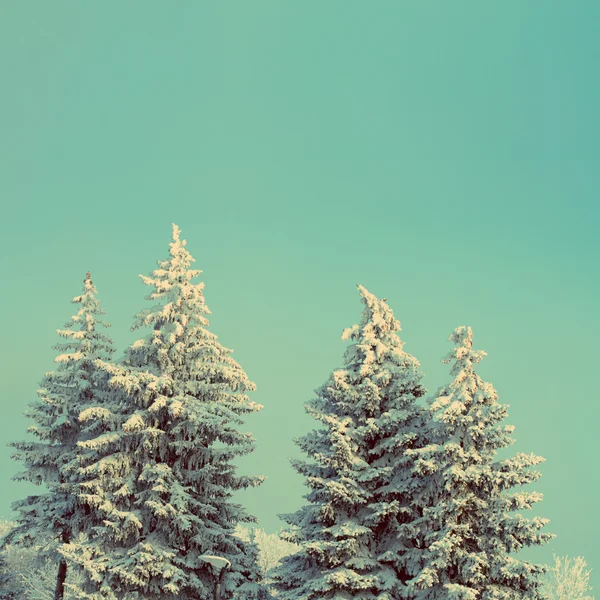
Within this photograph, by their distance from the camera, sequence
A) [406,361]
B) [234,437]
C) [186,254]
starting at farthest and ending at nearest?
[186,254] < [234,437] < [406,361]

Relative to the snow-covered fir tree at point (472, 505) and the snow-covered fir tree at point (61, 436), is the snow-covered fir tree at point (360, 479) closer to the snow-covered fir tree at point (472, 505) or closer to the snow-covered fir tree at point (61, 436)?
the snow-covered fir tree at point (472, 505)

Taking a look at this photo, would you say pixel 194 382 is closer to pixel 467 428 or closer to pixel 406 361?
pixel 406 361

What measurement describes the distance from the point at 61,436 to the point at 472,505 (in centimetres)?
1408

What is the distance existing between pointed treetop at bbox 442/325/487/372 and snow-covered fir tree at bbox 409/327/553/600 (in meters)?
0.03

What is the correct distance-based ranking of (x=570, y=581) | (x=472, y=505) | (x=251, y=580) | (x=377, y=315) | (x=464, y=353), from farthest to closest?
1. (x=570, y=581)
2. (x=251, y=580)
3. (x=377, y=315)
4. (x=464, y=353)
5. (x=472, y=505)

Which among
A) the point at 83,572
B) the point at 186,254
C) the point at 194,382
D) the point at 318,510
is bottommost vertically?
the point at 83,572

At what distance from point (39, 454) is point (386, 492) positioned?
12277mm

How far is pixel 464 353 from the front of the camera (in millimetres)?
19281

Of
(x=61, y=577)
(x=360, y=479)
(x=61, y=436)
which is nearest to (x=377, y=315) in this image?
(x=360, y=479)

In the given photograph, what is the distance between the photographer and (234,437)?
22.4 metres

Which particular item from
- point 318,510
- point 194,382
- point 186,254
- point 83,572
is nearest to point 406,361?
point 318,510

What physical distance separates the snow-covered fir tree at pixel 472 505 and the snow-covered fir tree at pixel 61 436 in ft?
36.0

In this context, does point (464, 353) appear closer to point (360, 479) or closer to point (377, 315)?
point (377, 315)

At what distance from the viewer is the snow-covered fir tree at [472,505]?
17.3 m
